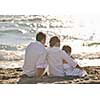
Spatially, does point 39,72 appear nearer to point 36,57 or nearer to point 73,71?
point 36,57

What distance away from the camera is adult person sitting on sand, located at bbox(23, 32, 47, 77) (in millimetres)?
5793

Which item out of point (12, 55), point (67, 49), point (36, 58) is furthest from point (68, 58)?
point (12, 55)

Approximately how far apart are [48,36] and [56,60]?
0.77 ft

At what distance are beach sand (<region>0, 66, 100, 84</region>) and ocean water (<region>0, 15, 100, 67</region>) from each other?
5 centimetres

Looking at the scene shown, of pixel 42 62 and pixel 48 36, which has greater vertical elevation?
pixel 48 36

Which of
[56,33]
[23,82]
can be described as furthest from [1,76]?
[56,33]

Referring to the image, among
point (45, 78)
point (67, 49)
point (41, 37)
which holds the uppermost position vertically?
point (41, 37)

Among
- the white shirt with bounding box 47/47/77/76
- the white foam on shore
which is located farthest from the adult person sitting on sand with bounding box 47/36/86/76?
the white foam on shore

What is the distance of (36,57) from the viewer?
5809 mm

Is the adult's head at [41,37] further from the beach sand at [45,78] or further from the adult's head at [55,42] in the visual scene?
the beach sand at [45,78]

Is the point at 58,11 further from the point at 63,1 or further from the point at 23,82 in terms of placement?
the point at 23,82

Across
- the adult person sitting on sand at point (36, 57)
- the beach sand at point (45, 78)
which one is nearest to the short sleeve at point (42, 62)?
the adult person sitting on sand at point (36, 57)

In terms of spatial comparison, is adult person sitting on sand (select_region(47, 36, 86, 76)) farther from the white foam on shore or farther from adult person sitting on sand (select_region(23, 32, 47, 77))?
the white foam on shore
